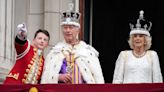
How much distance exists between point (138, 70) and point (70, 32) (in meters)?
0.94

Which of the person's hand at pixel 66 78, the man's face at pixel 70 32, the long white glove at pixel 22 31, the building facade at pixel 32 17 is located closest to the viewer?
the long white glove at pixel 22 31

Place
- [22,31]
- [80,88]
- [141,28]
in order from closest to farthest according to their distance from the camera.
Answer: [80,88], [22,31], [141,28]

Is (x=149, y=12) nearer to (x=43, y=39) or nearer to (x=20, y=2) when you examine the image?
(x=20, y=2)

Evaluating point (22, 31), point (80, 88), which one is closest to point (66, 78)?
point (80, 88)

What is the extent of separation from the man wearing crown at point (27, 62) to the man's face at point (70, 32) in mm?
220

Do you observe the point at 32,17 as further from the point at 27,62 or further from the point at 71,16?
the point at 27,62

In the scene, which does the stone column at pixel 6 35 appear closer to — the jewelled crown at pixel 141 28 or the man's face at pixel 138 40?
the jewelled crown at pixel 141 28

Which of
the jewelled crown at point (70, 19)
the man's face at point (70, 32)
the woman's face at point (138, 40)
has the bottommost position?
the woman's face at point (138, 40)

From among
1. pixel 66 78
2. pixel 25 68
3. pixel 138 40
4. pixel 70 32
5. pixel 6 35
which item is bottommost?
pixel 66 78

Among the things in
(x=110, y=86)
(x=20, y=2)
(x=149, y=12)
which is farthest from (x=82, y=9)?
(x=110, y=86)

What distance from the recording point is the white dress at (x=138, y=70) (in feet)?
25.2

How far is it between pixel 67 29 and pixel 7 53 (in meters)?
2.10

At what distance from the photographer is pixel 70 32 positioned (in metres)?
7.44

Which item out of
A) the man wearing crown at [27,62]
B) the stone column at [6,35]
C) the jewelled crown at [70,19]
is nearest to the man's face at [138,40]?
the jewelled crown at [70,19]
